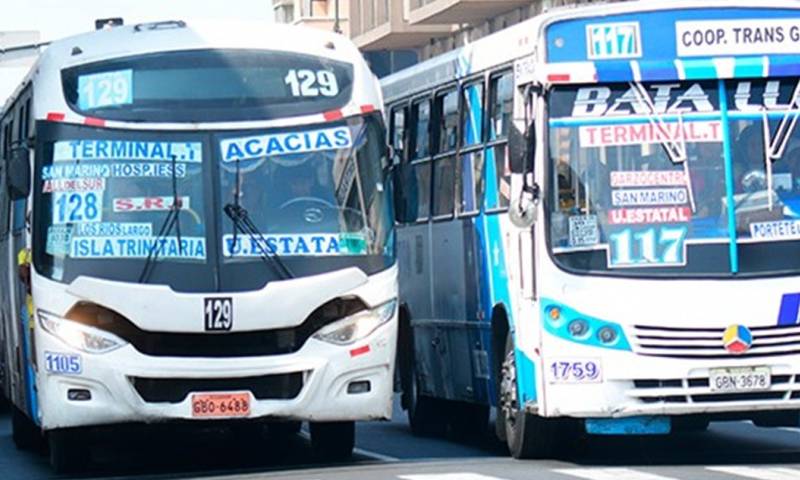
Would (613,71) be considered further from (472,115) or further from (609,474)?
(472,115)

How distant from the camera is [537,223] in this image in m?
17.1

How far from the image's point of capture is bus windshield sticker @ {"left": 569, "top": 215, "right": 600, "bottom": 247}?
16938mm

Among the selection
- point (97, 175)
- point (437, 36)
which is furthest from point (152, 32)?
point (437, 36)

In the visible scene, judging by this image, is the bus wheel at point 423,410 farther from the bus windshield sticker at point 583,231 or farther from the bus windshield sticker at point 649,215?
the bus windshield sticker at point 649,215

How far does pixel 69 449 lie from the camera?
1830 centimetres

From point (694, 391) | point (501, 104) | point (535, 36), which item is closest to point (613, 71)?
point (535, 36)

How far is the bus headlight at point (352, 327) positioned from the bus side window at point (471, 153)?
2.35m

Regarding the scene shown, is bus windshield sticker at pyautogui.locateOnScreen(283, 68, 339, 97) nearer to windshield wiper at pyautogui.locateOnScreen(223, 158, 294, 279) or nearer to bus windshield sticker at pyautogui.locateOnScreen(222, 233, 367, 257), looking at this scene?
windshield wiper at pyautogui.locateOnScreen(223, 158, 294, 279)

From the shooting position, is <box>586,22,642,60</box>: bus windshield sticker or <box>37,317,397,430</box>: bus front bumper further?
<box>586,22,642,60</box>: bus windshield sticker

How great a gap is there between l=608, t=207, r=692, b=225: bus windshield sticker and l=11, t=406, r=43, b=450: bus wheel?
23.0ft

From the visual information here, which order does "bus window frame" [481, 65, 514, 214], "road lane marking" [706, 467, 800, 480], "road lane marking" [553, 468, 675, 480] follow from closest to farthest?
1. "road lane marking" [706, 467, 800, 480]
2. "road lane marking" [553, 468, 675, 480]
3. "bus window frame" [481, 65, 514, 214]

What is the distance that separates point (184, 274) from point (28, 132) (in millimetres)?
2178

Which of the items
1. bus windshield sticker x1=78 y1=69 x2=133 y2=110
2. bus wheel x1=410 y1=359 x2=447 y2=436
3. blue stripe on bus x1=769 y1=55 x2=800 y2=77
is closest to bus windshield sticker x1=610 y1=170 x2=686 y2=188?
blue stripe on bus x1=769 y1=55 x2=800 y2=77

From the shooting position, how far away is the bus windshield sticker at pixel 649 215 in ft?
55.4
